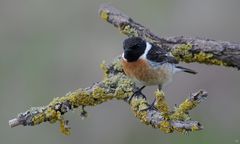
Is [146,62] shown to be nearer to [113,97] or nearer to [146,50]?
[146,50]

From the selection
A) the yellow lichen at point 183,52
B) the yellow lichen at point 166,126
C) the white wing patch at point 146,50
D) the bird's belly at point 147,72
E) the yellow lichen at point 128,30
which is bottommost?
the yellow lichen at point 166,126

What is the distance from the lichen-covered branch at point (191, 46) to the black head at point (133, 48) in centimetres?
9

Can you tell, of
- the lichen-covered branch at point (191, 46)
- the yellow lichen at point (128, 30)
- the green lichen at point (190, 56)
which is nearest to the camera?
the lichen-covered branch at point (191, 46)

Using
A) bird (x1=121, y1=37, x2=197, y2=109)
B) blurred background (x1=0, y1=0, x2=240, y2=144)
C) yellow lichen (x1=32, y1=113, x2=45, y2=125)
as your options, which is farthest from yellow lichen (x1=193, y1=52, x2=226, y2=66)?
blurred background (x1=0, y1=0, x2=240, y2=144)

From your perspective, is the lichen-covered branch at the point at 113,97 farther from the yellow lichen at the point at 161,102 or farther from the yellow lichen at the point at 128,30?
the yellow lichen at the point at 128,30

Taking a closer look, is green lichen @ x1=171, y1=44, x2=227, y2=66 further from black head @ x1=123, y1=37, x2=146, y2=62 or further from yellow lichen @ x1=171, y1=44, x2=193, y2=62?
black head @ x1=123, y1=37, x2=146, y2=62

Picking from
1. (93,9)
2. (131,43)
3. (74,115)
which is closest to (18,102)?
(74,115)

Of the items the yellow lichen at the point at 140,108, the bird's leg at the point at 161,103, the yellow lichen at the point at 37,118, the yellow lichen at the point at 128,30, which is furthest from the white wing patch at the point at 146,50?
the bird's leg at the point at 161,103

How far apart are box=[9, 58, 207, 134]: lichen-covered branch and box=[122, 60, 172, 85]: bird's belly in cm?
12

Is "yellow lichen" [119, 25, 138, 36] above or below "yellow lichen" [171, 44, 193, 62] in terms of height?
above

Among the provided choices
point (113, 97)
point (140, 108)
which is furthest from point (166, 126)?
point (113, 97)

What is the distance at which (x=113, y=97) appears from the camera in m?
6.32

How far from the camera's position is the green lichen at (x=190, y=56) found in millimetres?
6469

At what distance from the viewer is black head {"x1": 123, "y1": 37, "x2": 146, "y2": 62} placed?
269 inches
